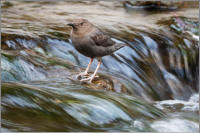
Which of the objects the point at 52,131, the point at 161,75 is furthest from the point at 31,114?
the point at 161,75

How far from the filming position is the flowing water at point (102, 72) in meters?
4.09

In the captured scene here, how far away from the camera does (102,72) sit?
6152mm

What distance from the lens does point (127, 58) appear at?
7199 mm

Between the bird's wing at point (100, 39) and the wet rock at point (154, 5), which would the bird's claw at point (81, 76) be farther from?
the wet rock at point (154, 5)

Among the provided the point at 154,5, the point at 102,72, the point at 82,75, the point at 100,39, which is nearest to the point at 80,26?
the point at 100,39

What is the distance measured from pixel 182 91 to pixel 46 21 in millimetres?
3421

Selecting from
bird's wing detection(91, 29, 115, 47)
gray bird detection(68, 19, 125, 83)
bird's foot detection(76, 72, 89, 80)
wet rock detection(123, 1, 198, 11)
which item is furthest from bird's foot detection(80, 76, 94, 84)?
wet rock detection(123, 1, 198, 11)

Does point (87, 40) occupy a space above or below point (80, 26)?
below

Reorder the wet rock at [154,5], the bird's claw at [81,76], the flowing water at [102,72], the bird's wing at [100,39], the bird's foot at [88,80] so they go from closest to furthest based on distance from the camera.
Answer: the flowing water at [102,72] < the bird's foot at [88,80] < the bird's claw at [81,76] < the bird's wing at [100,39] < the wet rock at [154,5]

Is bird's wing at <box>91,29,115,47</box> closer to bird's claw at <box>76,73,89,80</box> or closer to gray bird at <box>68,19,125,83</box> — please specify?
gray bird at <box>68,19,125,83</box>

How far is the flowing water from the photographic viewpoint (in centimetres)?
409

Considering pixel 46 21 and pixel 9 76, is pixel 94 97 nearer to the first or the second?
pixel 9 76

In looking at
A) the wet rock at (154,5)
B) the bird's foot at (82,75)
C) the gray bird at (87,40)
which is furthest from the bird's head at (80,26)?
the wet rock at (154,5)

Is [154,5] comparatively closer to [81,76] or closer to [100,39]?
[100,39]
